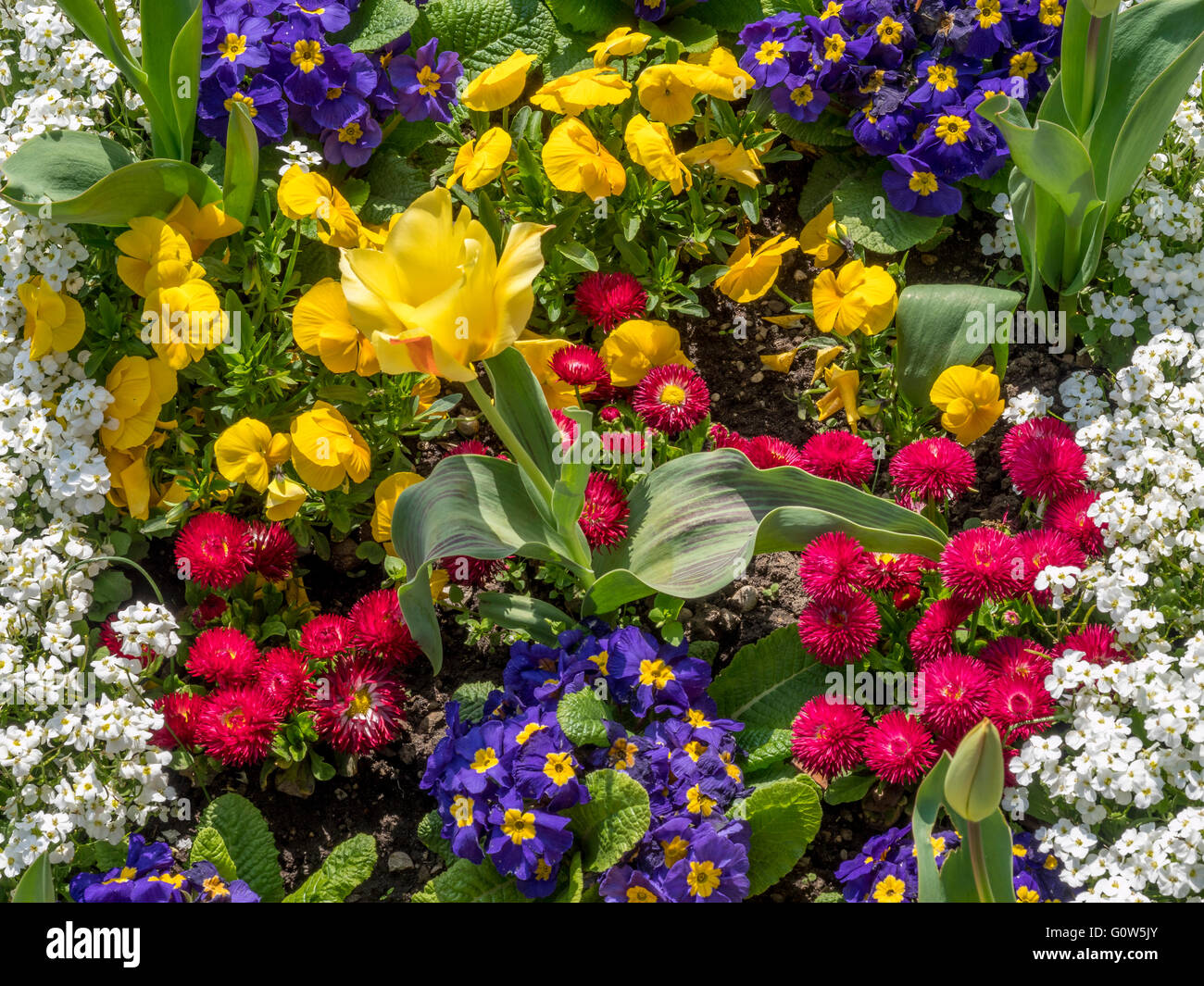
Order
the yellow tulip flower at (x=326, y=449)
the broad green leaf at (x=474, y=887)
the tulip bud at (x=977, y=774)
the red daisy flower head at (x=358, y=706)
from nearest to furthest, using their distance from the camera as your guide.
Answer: the tulip bud at (x=977, y=774) → the broad green leaf at (x=474, y=887) → the red daisy flower head at (x=358, y=706) → the yellow tulip flower at (x=326, y=449)

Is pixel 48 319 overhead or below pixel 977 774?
overhead

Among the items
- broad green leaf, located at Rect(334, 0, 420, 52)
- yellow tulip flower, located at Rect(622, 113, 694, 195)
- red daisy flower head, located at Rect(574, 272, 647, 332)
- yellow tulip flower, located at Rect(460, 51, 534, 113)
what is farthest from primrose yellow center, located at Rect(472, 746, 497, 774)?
broad green leaf, located at Rect(334, 0, 420, 52)

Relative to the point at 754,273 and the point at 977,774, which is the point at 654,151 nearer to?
the point at 754,273

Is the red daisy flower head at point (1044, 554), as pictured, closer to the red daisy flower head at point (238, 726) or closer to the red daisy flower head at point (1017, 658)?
the red daisy flower head at point (1017, 658)

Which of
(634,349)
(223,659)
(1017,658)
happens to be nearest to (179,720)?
(223,659)

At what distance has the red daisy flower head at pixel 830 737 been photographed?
195 centimetres

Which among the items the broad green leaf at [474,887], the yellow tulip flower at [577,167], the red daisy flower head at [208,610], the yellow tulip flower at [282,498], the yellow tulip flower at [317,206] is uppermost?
the yellow tulip flower at [577,167]

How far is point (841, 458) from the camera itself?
2.15 meters

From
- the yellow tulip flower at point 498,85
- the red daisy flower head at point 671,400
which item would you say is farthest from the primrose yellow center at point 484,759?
the yellow tulip flower at point 498,85

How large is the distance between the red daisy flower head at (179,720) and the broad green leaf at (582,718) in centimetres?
64

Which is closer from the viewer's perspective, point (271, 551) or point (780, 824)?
point (780, 824)

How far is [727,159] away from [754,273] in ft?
0.90

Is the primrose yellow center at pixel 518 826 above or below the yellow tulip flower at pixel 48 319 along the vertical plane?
below

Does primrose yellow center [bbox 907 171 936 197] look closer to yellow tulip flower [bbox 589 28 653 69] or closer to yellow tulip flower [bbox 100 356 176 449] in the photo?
yellow tulip flower [bbox 589 28 653 69]
